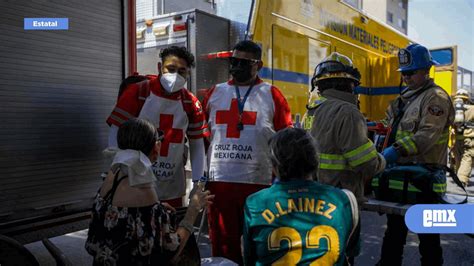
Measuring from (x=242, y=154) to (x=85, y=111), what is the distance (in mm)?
1293

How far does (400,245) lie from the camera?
305cm

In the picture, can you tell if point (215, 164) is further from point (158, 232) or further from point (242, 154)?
point (158, 232)

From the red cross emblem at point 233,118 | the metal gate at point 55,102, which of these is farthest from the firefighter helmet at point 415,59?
the metal gate at point 55,102

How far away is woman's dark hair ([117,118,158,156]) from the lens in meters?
1.87

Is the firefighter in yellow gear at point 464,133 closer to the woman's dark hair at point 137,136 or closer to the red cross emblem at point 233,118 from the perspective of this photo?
the red cross emblem at point 233,118

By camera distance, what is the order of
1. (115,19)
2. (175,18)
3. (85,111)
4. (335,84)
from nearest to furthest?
(335,84)
(85,111)
(115,19)
(175,18)

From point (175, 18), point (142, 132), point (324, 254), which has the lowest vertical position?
point (324, 254)

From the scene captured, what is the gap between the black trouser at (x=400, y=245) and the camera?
2957 millimetres

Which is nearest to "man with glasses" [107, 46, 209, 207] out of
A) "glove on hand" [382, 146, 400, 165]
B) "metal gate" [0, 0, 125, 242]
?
"metal gate" [0, 0, 125, 242]

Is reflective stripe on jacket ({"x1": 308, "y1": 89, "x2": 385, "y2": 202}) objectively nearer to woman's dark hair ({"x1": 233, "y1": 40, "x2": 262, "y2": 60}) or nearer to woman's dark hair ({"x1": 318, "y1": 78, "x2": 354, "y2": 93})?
woman's dark hair ({"x1": 318, "y1": 78, "x2": 354, "y2": 93})

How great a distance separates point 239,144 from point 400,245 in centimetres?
144

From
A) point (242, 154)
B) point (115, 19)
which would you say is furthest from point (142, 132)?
point (115, 19)

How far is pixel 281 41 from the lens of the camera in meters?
5.02

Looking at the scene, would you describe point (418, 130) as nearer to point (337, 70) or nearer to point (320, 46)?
point (337, 70)
